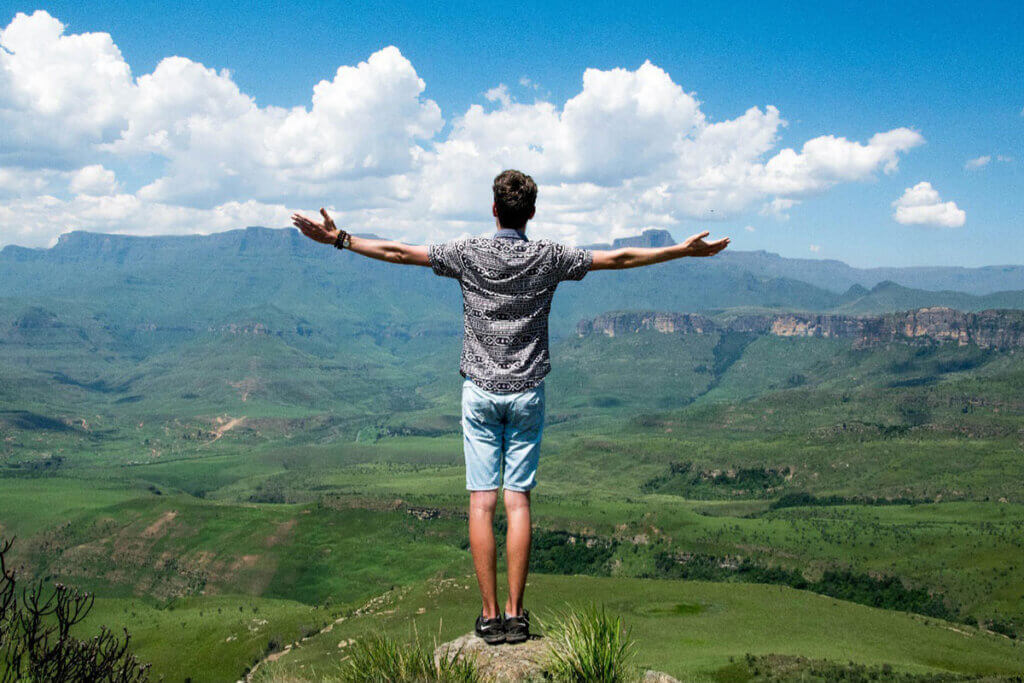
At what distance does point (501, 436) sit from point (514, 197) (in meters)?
2.46

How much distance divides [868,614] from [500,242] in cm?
6738

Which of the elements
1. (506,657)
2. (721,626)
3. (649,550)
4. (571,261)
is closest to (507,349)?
(571,261)

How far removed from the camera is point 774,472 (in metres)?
152

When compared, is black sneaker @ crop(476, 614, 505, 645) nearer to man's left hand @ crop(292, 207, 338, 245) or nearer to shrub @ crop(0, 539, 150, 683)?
shrub @ crop(0, 539, 150, 683)

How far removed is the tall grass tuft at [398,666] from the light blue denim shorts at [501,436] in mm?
1661

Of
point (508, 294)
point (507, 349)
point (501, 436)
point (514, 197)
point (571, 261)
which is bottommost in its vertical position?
point (501, 436)

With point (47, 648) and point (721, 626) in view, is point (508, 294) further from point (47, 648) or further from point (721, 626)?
point (721, 626)

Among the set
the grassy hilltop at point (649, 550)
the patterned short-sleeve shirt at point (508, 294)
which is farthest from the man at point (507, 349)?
the grassy hilltop at point (649, 550)

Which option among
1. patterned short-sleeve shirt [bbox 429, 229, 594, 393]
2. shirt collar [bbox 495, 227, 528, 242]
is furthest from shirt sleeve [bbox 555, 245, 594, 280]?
Result: shirt collar [bbox 495, 227, 528, 242]

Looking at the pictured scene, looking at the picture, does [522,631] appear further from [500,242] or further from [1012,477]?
[1012,477]

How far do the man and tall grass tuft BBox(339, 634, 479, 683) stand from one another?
79cm

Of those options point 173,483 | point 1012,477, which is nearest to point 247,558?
point 173,483

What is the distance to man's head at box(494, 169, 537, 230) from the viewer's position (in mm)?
7191

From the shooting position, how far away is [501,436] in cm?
738
